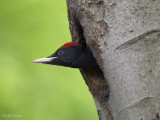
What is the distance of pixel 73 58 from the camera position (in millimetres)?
2561

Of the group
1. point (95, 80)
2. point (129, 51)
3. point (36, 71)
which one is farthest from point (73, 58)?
point (36, 71)

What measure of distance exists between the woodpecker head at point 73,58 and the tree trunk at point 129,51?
1.05 feet

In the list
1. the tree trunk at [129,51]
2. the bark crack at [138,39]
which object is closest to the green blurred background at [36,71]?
the tree trunk at [129,51]

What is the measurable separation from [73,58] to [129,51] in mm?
714

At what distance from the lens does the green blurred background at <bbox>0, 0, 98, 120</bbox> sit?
120 inches

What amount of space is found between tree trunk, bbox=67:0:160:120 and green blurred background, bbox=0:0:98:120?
39.9 inches

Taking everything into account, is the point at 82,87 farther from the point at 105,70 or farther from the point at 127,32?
the point at 127,32

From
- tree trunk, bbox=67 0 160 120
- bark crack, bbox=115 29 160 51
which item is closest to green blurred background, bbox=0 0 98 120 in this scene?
tree trunk, bbox=67 0 160 120

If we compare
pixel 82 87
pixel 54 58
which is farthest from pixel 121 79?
pixel 82 87

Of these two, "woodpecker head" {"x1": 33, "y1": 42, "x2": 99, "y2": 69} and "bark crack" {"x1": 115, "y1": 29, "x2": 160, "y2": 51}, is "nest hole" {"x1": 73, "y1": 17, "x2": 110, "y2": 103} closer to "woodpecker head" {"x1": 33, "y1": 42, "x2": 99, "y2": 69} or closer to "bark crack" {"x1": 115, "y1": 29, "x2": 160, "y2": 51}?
"woodpecker head" {"x1": 33, "y1": 42, "x2": 99, "y2": 69}

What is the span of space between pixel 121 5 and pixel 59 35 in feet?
4.47

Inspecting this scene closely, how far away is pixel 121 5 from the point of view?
2012 mm

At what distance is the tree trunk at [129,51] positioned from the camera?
1.88 m

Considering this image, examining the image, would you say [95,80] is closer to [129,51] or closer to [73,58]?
[73,58]
